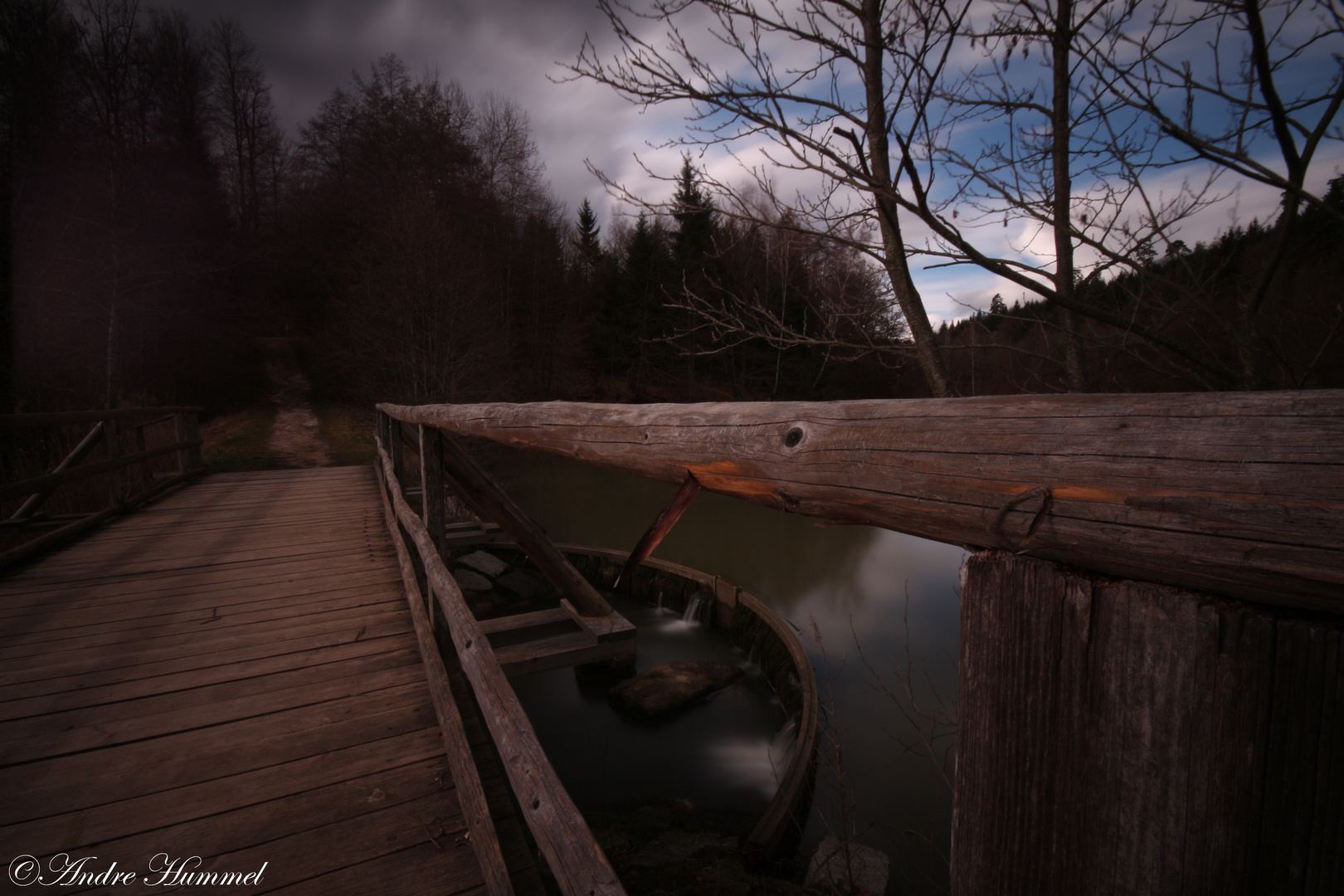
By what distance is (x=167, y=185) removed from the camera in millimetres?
15453

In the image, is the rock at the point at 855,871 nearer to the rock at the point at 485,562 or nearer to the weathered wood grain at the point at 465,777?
the weathered wood grain at the point at 465,777

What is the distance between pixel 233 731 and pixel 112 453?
6.04m

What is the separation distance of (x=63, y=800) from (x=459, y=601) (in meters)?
1.44

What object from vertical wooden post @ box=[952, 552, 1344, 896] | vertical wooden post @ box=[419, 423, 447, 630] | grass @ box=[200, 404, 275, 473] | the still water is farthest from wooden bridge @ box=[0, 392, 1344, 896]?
grass @ box=[200, 404, 275, 473]

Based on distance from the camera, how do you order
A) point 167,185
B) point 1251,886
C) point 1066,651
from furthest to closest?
1. point 167,185
2. point 1066,651
3. point 1251,886

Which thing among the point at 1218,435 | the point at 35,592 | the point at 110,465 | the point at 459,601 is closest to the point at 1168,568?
the point at 1218,435

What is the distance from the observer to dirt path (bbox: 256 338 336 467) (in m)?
16.0

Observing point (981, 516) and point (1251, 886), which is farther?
point (981, 516)

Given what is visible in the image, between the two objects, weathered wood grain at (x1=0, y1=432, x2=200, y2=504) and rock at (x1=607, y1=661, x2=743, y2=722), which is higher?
weathered wood grain at (x1=0, y1=432, x2=200, y2=504)

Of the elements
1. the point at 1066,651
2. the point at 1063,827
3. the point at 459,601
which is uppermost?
the point at 1066,651

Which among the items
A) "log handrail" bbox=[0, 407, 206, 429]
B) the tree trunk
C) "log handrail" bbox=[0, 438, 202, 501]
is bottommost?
"log handrail" bbox=[0, 438, 202, 501]

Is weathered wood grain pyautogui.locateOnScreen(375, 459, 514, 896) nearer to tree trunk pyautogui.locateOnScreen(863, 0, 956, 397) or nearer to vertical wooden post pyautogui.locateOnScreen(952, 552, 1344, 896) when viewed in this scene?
vertical wooden post pyautogui.locateOnScreen(952, 552, 1344, 896)

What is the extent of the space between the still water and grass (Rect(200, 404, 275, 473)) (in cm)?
588

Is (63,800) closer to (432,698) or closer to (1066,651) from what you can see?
(432,698)
